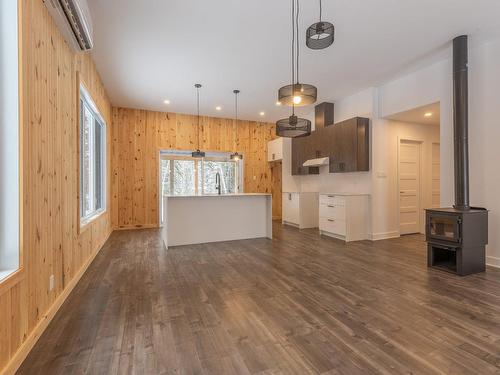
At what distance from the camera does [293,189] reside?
25.4 ft

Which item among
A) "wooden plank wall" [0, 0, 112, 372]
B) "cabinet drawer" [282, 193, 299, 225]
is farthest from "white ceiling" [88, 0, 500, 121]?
"cabinet drawer" [282, 193, 299, 225]

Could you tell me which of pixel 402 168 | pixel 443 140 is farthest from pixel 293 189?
pixel 443 140

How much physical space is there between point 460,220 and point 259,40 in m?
3.53

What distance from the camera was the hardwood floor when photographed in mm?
1719

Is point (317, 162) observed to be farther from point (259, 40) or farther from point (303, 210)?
point (259, 40)

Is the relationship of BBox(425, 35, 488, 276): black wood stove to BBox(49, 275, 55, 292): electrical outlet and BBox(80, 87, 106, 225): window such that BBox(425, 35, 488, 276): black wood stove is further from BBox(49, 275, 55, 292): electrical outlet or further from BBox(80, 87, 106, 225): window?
BBox(80, 87, 106, 225): window

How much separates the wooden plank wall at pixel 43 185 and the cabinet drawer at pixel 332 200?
4.50m

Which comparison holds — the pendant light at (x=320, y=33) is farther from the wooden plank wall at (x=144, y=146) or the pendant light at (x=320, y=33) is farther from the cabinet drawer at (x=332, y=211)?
the wooden plank wall at (x=144, y=146)

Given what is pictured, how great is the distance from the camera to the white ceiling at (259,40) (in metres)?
3.01

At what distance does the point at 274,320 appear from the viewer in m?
2.24

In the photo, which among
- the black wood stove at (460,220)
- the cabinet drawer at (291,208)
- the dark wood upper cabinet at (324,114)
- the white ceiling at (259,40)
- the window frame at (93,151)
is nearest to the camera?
the white ceiling at (259,40)

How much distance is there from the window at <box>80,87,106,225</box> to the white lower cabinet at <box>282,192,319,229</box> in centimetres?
448

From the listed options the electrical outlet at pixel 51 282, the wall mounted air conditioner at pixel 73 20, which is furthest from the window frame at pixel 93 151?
the electrical outlet at pixel 51 282

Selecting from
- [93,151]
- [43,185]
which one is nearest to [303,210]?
[93,151]
